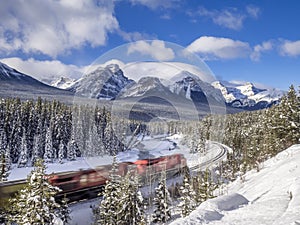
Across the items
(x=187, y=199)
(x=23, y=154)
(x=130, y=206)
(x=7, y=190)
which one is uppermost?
(x=187, y=199)

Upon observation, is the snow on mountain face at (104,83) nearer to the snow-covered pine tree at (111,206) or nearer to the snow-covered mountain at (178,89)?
the snow-covered mountain at (178,89)

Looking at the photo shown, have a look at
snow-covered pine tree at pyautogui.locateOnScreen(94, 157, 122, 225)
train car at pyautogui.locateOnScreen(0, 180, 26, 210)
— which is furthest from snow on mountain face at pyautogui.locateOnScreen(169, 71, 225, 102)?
train car at pyautogui.locateOnScreen(0, 180, 26, 210)

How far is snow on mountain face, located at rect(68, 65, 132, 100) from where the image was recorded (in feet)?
13.8

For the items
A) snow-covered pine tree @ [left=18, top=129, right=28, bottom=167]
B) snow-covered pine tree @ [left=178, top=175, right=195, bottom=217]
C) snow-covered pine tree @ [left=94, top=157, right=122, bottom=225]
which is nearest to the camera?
snow-covered pine tree @ [left=94, top=157, right=122, bottom=225]

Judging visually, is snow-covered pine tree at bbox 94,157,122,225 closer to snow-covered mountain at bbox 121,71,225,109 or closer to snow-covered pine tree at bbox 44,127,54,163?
snow-covered mountain at bbox 121,71,225,109

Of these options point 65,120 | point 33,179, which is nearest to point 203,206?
point 33,179

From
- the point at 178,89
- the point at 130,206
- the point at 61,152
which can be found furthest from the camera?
the point at 61,152

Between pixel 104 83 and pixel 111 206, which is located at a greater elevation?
pixel 104 83

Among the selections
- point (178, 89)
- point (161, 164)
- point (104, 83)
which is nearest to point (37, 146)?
point (161, 164)

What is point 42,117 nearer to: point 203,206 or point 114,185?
point 114,185

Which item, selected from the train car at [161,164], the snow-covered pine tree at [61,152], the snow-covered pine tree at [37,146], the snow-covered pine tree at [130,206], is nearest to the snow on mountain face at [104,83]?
the train car at [161,164]

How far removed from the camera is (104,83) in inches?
165

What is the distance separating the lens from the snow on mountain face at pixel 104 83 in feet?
13.8

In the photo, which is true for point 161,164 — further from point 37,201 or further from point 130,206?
point 130,206
